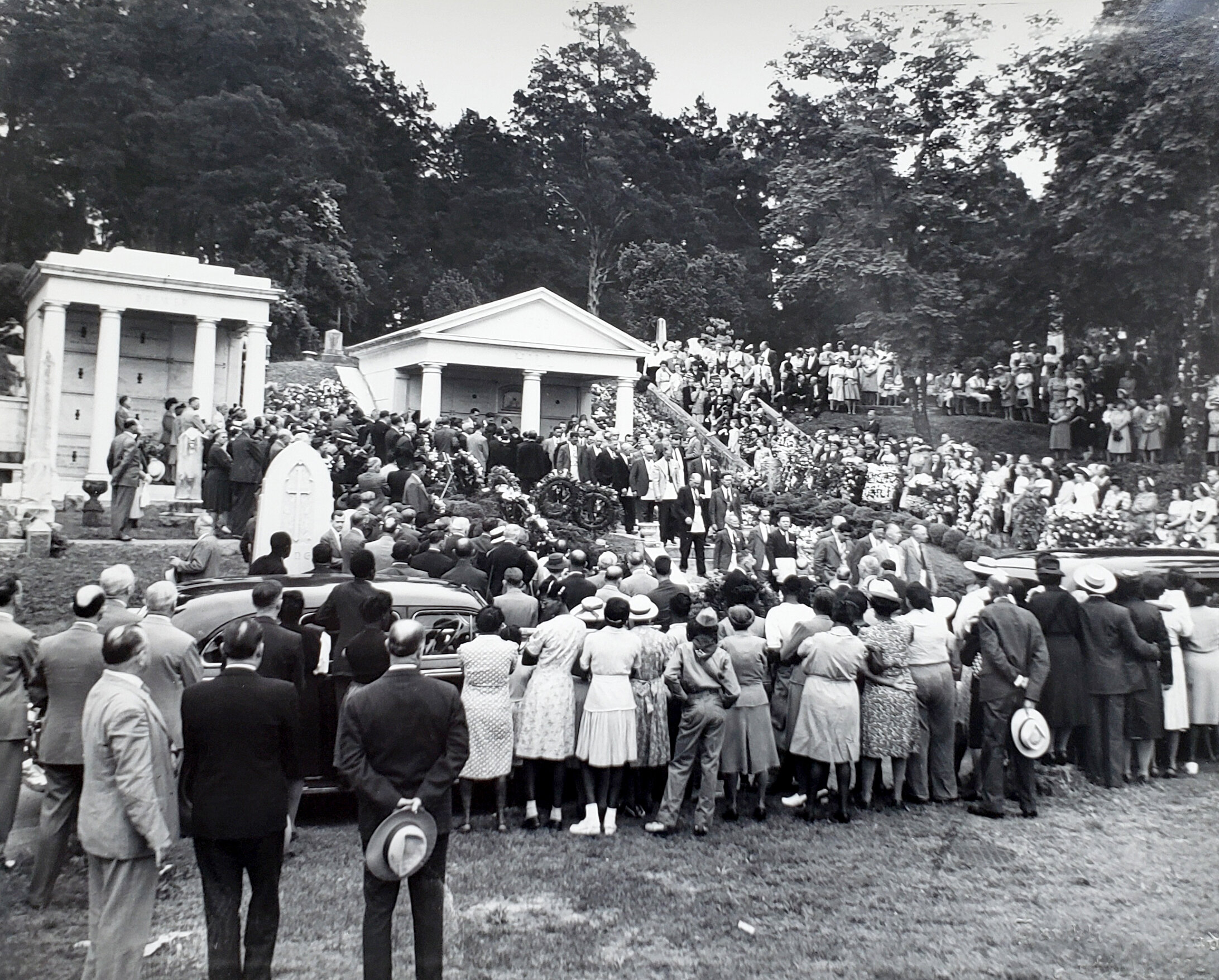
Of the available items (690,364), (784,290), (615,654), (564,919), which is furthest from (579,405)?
(564,919)

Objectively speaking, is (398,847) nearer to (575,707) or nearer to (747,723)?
(575,707)

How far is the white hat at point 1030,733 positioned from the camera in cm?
692

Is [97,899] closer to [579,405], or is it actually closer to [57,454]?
[57,454]

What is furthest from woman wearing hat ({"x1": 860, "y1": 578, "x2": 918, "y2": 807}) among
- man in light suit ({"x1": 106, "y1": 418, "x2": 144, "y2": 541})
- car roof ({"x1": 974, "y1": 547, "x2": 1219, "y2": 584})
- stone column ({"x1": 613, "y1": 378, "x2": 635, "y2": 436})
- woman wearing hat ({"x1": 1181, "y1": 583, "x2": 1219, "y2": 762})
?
stone column ({"x1": 613, "y1": 378, "x2": 635, "y2": 436})

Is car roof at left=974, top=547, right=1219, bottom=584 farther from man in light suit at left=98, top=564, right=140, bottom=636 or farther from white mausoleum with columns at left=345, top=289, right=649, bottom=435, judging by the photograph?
white mausoleum with columns at left=345, top=289, right=649, bottom=435

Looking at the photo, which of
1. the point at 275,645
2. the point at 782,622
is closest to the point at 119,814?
the point at 275,645

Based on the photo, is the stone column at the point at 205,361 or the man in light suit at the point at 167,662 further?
the stone column at the point at 205,361

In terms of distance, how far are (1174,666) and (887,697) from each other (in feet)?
10.1

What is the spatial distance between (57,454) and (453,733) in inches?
784

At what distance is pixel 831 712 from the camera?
22.5 ft

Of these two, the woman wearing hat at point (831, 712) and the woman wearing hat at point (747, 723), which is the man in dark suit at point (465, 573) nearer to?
the woman wearing hat at point (747, 723)

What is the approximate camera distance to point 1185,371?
57.0 ft

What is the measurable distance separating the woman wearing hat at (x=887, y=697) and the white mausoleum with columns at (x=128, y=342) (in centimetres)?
1701

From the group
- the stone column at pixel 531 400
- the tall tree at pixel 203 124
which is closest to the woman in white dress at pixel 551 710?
the tall tree at pixel 203 124
